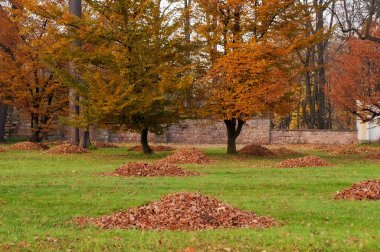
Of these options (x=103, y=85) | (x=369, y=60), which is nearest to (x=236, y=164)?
(x=103, y=85)

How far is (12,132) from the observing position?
38.6 m

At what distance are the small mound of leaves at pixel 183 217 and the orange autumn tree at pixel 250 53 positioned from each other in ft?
47.0

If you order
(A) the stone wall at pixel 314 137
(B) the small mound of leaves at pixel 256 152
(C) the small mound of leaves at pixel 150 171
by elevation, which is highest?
(A) the stone wall at pixel 314 137

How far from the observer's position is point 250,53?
925 inches

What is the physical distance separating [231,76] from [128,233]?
16.2m

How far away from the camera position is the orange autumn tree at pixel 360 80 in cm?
3312

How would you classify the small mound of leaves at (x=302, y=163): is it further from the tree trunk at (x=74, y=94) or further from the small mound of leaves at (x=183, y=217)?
the small mound of leaves at (x=183, y=217)

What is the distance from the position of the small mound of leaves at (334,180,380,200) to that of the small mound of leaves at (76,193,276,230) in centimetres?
305

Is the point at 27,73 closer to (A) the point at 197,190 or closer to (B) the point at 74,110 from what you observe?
(B) the point at 74,110

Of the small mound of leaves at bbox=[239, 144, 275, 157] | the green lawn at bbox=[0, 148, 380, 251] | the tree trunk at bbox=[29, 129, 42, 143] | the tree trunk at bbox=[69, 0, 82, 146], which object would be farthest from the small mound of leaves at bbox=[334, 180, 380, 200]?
the tree trunk at bbox=[29, 129, 42, 143]

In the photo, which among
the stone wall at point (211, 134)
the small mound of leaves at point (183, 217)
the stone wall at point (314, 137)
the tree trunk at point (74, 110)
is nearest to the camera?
the small mound of leaves at point (183, 217)

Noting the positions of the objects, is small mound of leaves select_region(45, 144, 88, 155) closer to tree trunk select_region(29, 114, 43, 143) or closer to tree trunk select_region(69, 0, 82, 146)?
tree trunk select_region(69, 0, 82, 146)

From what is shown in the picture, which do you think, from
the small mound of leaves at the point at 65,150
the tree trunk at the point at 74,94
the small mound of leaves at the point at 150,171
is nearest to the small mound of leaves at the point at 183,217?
the small mound of leaves at the point at 150,171

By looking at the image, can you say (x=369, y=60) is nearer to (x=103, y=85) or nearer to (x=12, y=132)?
(x=103, y=85)
